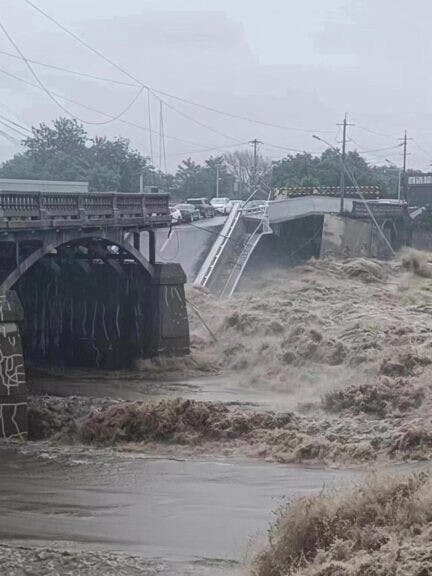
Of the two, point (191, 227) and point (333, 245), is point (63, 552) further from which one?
point (333, 245)

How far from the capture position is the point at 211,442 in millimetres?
21062

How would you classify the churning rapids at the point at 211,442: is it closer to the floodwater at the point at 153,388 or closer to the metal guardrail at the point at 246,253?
the floodwater at the point at 153,388

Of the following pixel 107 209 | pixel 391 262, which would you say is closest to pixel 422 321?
pixel 107 209

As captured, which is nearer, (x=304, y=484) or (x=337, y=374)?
(x=304, y=484)

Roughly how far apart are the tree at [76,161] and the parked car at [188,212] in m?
12.1

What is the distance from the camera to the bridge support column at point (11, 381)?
2222 centimetres

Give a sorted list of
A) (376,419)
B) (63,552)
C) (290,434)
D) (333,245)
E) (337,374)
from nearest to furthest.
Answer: (63,552) → (290,434) → (376,419) → (337,374) → (333,245)

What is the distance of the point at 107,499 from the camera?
16.1 meters

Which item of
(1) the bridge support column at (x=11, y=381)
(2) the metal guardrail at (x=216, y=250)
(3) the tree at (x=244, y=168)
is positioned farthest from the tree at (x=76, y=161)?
(1) the bridge support column at (x=11, y=381)

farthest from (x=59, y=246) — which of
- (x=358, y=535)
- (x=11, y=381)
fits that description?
(x=358, y=535)

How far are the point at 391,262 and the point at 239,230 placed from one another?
18087 mm

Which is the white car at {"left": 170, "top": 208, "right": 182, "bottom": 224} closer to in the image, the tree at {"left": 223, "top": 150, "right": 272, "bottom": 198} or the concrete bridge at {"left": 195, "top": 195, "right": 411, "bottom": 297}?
the concrete bridge at {"left": 195, "top": 195, "right": 411, "bottom": 297}

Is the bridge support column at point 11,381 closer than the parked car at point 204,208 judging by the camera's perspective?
Yes

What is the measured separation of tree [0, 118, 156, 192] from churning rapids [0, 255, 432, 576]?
3566cm
